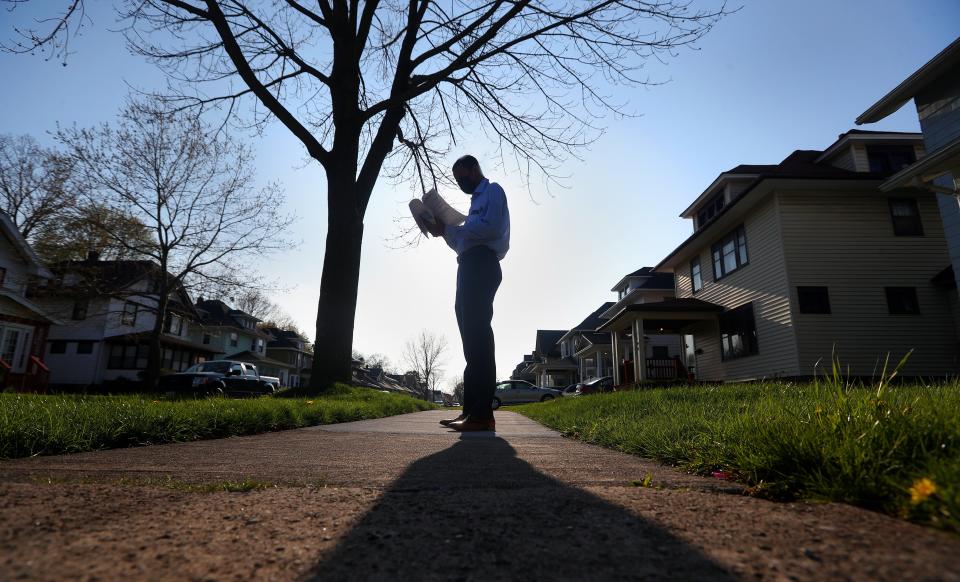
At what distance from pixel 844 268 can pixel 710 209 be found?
6.66 metres

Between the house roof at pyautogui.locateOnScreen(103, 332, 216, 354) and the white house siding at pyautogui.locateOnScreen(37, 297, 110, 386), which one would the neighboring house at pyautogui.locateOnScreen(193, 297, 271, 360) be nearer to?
the house roof at pyautogui.locateOnScreen(103, 332, 216, 354)

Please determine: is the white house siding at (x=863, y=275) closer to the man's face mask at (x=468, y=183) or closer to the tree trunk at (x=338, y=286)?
the tree trunk at (x=338, y=286)

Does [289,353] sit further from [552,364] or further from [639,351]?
[639,351]

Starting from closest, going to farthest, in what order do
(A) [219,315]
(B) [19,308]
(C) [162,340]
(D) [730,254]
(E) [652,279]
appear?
(D) [730,254] < (B) [19,308] < (C) [162,340] < (E) [652,279] < (A) [219,315]

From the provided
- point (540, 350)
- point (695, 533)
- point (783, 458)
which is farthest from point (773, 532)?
point (540, 350)

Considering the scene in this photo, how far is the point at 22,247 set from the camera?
21.5 m

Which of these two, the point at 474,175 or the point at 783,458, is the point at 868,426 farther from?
the point at 474,175

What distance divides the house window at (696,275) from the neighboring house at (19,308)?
27.4 m

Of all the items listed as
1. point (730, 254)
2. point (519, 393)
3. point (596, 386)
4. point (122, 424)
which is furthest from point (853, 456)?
point (519, 393)

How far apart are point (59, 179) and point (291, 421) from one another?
26.7m

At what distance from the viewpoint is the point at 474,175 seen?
155 inches

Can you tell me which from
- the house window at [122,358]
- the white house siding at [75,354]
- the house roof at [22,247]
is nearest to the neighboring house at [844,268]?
the house roof at [22,247]

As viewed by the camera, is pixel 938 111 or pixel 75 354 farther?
pixel 75 354

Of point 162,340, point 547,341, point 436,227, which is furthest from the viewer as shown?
point 547,341
